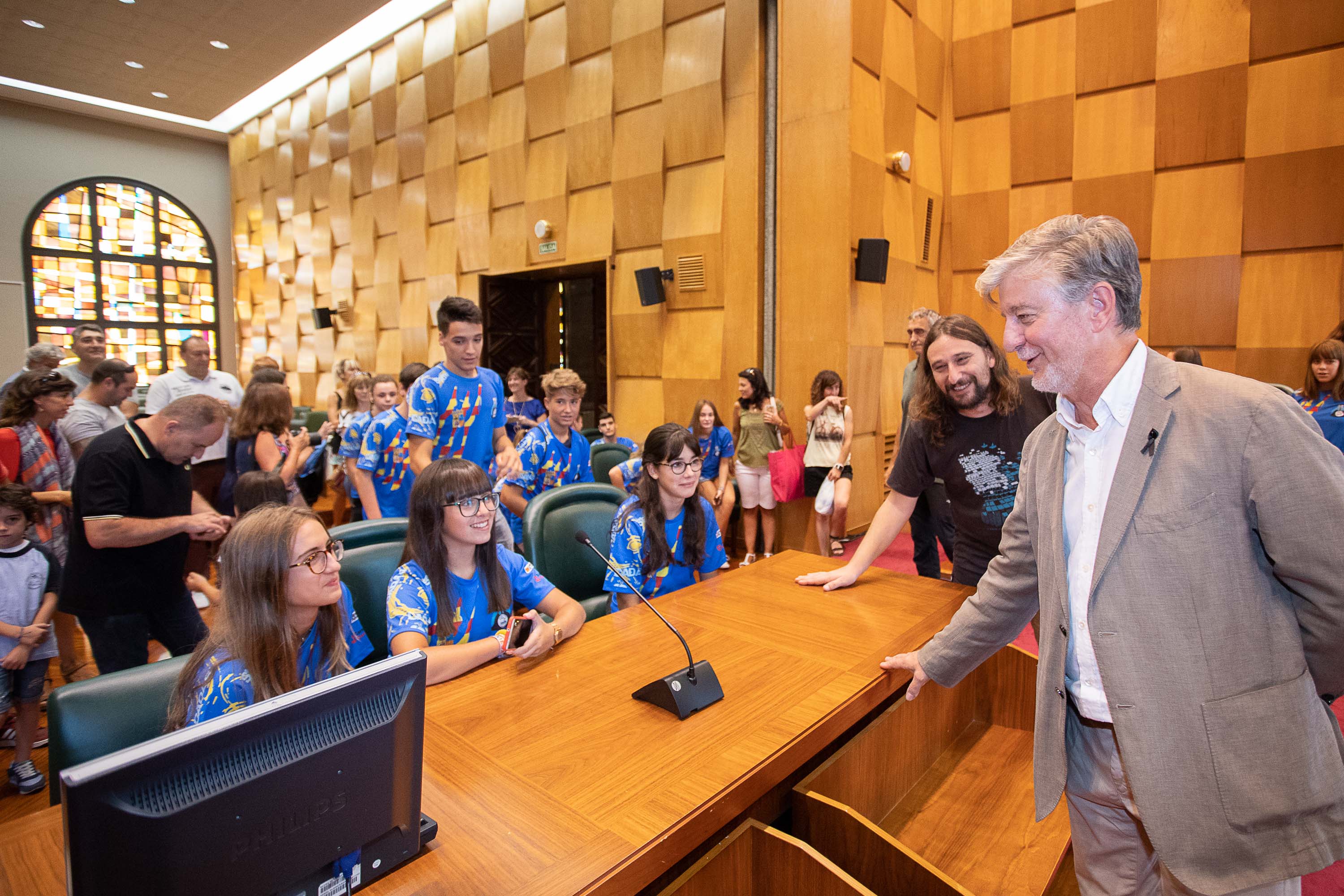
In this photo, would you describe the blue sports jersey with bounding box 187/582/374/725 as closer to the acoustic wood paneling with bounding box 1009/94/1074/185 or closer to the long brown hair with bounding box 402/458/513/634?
the long brown hair with bounding box 402/458/513/634

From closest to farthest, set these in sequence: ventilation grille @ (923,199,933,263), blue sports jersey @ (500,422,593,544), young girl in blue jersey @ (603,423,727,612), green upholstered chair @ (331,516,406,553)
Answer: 1. green upholstered chair @ (331,516,406,553)
2. young girl in blue jersey @ (603,423,727,612)
3. blue sports jersey @ (500,422,593,544)
4. ventilation grille @ (923,199,933,263)

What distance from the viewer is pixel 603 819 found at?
1.10 metres

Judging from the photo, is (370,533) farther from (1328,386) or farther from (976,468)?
(1328,386)

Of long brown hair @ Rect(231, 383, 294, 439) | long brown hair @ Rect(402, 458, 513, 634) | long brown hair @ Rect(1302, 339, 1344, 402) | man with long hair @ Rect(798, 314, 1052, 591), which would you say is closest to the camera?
long brown hair @ Rect(402, 458, 513, 634)

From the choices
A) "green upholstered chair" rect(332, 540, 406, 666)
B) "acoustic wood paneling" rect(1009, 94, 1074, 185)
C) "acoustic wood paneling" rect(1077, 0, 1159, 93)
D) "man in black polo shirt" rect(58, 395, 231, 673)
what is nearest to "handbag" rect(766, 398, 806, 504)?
"acoustic wood paneling" rect(1009, 94, 1074, 185)

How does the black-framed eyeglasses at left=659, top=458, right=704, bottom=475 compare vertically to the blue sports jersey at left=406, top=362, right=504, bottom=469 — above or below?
below

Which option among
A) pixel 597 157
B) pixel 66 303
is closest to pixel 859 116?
pixel 597 157

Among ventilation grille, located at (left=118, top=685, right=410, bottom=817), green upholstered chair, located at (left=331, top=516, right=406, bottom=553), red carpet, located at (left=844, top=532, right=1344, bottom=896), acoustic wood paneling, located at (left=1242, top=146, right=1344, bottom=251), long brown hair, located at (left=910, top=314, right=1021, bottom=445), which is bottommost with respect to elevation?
red carpet, located at (left=844, top=532, right=1344, bottom=896)

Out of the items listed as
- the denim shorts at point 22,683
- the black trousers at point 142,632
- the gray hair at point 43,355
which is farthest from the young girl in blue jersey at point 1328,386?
the gray hair at point 43,355

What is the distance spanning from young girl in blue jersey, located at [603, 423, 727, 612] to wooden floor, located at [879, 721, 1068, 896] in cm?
98

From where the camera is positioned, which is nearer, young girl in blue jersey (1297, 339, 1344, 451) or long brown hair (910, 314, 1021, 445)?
long brown hair (910, 314, 1021, 445)

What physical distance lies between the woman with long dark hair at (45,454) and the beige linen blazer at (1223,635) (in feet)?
12.7

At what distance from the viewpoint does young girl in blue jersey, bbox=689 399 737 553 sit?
4848mm

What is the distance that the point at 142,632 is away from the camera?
2359mm
